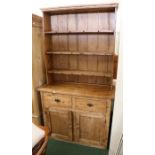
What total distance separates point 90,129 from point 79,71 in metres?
0.88

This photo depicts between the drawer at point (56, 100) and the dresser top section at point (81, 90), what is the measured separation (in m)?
0.08

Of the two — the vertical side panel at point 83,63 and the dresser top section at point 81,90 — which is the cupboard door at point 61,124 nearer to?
the dresser top section at point 81,90

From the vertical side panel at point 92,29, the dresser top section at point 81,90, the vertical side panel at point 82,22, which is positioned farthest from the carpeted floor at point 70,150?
the vertical side panel at point 82,22

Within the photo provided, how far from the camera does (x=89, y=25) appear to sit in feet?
7.23

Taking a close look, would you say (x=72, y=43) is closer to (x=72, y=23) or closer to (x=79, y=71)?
(x=72, y=23)

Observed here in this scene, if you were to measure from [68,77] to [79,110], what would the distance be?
0.64 meters

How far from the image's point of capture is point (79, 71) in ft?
7.61

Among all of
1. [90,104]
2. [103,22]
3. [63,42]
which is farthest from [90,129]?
[103,22]

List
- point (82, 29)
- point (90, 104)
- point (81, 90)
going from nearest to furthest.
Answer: point (90, 104), point (81, 90), point (82, 29)

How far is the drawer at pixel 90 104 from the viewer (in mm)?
1992

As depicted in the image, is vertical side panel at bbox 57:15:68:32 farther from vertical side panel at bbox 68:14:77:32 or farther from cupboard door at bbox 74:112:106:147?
cupboard door at bbox 74:112:106:147

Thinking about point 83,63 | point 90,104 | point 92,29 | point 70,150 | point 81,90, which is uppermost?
point 92,29
